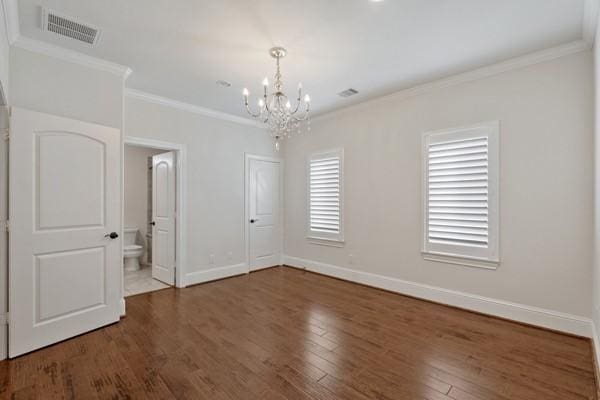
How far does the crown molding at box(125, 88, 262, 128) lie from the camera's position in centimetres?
391

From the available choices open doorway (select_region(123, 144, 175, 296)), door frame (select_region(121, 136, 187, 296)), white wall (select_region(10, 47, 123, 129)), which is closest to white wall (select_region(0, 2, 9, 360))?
white wall (select_region(10, 47, 123, 129))

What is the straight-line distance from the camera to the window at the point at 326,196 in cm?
487

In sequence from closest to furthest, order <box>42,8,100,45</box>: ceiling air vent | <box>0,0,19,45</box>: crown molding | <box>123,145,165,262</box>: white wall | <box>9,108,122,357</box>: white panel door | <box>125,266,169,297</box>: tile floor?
<box>0,0,19,45</box>: crown molding, <box>42,8,100,45</box>: ceiling air vent, <box>9,108,122,357</box>: white panel door, <box>125,266,169,297</box>: tile floor, <box>123,145,165,262</box>: white wall

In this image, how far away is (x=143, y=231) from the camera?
6195mm

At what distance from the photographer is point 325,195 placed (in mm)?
5102

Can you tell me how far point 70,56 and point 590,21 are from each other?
4.85 m

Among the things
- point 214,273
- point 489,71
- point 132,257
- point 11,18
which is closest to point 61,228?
point 11,18

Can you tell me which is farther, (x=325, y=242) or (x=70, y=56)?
(x=325, y=242)

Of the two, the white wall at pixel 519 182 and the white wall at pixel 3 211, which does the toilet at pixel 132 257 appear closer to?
the white wall at pixel 3 211

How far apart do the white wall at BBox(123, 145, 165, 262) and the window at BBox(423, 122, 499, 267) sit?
18.0ft

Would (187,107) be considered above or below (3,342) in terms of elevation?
above

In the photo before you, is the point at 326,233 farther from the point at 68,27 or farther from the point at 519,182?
the point at 68,27

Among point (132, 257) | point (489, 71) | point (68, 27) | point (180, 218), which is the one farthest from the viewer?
point (132, 257)

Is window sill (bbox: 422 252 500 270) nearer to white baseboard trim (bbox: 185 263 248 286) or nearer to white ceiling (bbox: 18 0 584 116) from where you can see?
white ceiling (bbox: 18 0 584 116)
